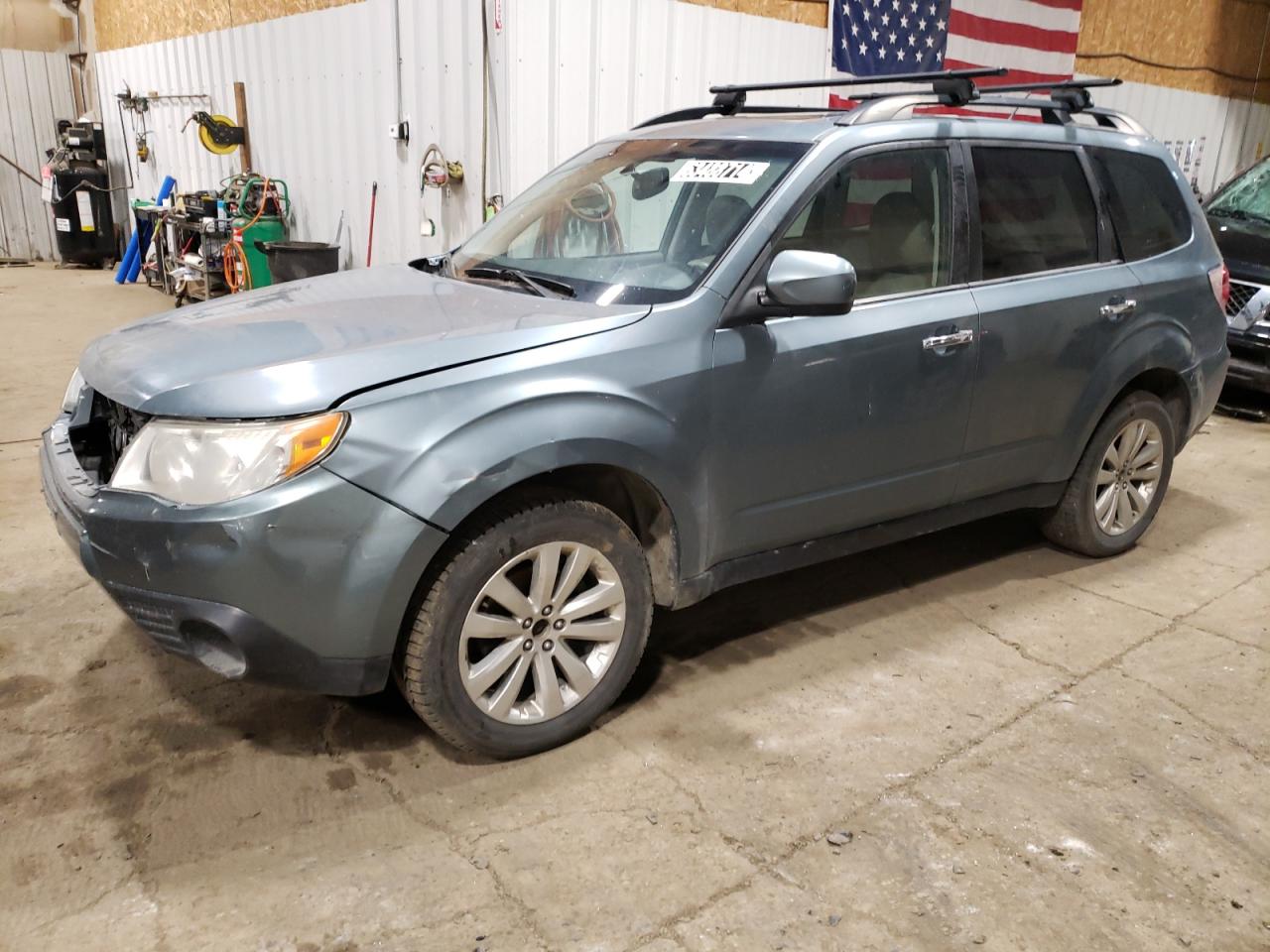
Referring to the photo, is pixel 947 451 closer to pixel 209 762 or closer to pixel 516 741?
pixel 516 741

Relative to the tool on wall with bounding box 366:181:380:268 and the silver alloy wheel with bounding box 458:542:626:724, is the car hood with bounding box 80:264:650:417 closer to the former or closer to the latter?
the silver alloy wheel with bounding box 458:542:626:724

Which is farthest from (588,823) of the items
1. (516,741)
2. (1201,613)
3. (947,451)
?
(1201,613)

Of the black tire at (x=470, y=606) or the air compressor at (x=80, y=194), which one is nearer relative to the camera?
the black tire at (x=470, y=606)

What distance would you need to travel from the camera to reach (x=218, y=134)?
29.8 feet

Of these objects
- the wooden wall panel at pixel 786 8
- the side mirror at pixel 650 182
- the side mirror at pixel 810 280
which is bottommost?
the side mirror at pixel 810 280

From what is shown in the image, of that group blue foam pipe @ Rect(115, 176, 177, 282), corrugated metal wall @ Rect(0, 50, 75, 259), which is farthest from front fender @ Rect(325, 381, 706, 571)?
corrugated metal wall @ Rect(0, 50, 75, 259)

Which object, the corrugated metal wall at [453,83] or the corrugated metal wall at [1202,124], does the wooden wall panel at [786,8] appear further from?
the corrugated metal wall at [1202,124]

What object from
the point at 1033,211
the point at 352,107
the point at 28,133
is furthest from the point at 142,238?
the point at 1033,211

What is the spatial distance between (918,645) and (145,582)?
2.36 metres

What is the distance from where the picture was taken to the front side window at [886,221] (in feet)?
9.59

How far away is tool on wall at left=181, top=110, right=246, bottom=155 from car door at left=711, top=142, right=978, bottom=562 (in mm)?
7758

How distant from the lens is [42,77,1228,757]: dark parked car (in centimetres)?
223

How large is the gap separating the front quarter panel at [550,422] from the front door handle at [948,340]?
0.78 meters

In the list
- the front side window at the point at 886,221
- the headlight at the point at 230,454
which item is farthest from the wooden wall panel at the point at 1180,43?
the headlight at the point at 230,454
